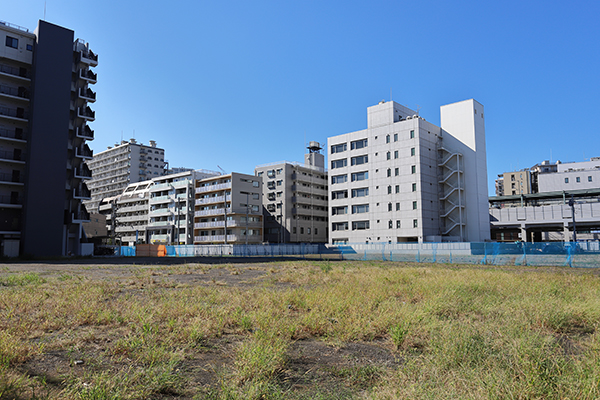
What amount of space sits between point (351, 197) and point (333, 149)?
39.9 feet

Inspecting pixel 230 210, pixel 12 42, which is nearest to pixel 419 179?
pixel 230 210

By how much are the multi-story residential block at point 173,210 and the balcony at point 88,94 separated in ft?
110

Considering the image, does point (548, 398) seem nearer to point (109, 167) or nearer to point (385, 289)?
point (385, 289)

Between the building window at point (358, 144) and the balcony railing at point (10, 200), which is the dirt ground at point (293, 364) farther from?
the building window at point (358, 144)

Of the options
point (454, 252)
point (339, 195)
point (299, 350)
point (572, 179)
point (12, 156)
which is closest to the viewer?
point (299, 350)

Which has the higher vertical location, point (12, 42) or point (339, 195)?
point (12, 42)

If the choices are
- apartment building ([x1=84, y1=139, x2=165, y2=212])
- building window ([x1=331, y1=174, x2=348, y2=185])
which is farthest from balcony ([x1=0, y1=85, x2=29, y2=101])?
apartment building ([x1=84, y1=139, x2=165, y2=212])

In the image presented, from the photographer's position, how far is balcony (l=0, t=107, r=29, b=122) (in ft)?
186

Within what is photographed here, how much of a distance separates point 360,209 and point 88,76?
56.4 m

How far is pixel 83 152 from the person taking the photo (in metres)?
63.4

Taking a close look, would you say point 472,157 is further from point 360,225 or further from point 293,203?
point 293,203

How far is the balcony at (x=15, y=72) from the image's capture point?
5698 centimetres

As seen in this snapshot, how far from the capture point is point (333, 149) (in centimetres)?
8388

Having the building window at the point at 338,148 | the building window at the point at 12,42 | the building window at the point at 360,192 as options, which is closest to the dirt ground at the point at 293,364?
the building window at the point at 12,42
